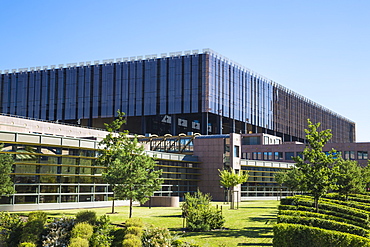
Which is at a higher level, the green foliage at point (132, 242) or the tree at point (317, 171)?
the tree at point (317, 171)

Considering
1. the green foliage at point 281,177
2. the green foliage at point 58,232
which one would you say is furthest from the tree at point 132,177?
the green foliage at point 281,177

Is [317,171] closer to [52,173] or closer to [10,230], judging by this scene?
[10,230]

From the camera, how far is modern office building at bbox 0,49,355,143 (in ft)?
338

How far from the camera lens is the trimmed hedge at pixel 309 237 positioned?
19609 mm

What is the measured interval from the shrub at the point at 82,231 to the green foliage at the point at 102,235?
287mm

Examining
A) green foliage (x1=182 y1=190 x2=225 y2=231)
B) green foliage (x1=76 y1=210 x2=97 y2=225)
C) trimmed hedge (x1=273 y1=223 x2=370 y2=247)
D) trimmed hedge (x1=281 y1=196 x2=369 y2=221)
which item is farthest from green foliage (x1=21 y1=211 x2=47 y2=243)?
trimmed hedge (x1=281 y1=196 x2=369 y2=221)

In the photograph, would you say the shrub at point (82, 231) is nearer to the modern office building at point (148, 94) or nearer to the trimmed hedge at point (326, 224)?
the trimmed hedge at point (326, 224)

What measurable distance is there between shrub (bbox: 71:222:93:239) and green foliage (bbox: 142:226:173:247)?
2963 mm

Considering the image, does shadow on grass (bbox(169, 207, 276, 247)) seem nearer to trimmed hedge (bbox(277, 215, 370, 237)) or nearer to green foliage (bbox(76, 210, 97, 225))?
trimmed hedge (bbox(277, 215, 370, 237))

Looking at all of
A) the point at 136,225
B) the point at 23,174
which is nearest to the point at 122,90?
the point at 23,174

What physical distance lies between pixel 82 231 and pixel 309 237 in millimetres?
11603

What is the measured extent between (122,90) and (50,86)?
20.3 meters

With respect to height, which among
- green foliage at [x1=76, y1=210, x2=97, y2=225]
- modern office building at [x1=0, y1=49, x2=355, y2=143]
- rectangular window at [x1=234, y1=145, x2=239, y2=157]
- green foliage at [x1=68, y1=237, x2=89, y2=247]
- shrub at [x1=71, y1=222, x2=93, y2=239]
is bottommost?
green foliage at [x1=68, y1=237, x2=89, y2=247]

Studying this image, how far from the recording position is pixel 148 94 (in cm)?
10594
